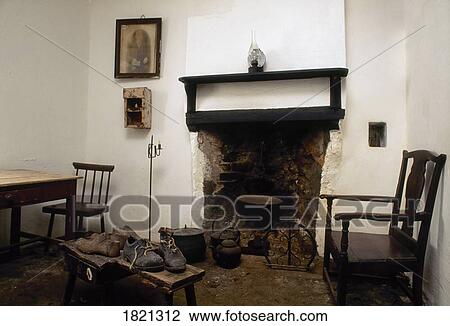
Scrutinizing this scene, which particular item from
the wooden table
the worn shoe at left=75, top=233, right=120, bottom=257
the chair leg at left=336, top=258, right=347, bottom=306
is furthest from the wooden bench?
the chair leg at left=336, top=258, right=347, bottom=306

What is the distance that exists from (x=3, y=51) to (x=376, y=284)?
315 centimetres

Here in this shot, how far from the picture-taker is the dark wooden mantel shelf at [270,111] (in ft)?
7.26

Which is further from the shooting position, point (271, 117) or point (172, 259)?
point (271, 117)

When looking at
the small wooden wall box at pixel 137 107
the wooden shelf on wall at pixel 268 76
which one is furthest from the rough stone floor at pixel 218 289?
the wooden shelf on wall at pixel 268 76

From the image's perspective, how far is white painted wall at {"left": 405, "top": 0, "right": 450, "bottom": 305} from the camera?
152cm

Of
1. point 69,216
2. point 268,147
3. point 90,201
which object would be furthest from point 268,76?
point 90,201

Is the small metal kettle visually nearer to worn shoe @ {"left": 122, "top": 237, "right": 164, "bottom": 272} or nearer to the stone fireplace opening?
the stone fireplace opening

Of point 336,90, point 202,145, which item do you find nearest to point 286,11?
point 336,90

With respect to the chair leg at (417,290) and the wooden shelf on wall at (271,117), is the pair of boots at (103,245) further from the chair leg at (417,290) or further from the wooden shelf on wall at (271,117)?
the chair leg at (417,290)

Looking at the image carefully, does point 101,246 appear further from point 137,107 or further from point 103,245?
point 137,107

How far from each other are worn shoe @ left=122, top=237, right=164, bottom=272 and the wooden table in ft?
2.27

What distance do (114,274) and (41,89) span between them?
1897mm

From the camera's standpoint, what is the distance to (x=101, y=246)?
147 centimetres
